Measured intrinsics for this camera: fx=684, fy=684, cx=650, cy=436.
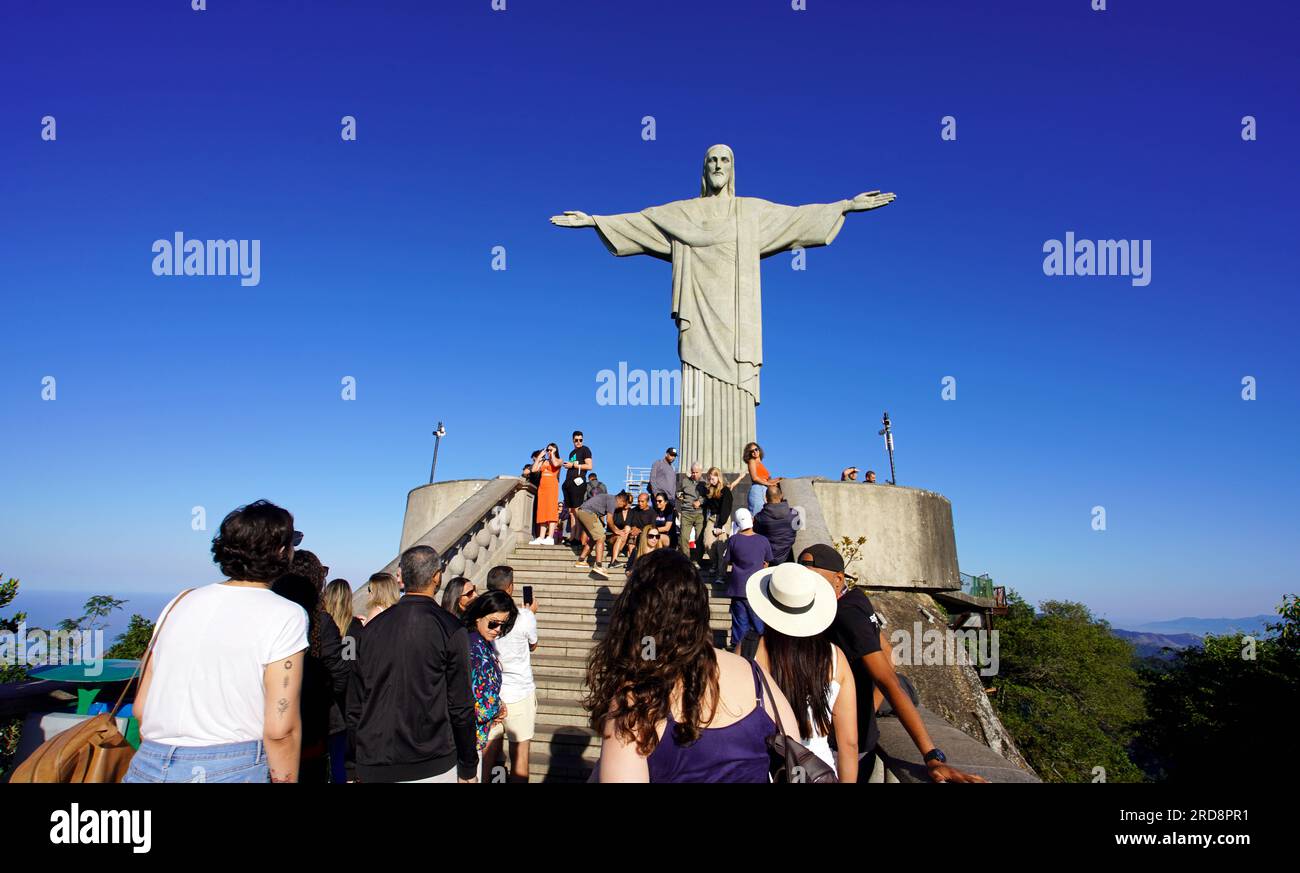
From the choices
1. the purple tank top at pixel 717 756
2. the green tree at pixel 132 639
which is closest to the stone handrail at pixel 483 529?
the purple tank top at pixel 717 756

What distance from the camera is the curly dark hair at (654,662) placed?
6.70 feet

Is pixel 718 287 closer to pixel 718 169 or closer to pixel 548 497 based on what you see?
pixel 718 169

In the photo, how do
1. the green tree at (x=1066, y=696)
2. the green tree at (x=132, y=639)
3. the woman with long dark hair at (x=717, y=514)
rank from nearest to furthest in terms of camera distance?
the woman with long dark hair at (x=717, y=514) → the green tree at (x=132, y=639) → the green tree at (x=1066, y=696)

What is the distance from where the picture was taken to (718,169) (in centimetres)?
1359

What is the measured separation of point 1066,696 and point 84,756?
4315 cm

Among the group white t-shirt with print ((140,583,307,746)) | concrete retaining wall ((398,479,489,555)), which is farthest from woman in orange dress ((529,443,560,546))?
white t-shirt with print ((140,583,307,746))

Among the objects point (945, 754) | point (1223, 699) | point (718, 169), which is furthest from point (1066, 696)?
point (945, 754)

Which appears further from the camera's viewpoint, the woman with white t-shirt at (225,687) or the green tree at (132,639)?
the green tree at (132,639)

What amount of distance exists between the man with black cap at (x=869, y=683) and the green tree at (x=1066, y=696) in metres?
34.6

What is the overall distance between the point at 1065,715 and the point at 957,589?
99.8 feet

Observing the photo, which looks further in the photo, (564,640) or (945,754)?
(564,640)

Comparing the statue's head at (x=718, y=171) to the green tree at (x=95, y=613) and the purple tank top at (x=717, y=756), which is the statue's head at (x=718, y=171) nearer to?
the purple tank top at (x=717, y=756)
